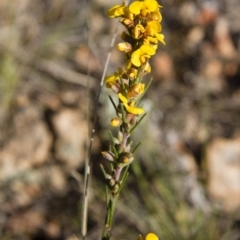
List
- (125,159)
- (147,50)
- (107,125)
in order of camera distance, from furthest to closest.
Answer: (107,125)
(125,159)
(147,50)

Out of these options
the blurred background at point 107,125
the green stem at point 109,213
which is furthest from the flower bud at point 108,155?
the blurred background at point 107,125

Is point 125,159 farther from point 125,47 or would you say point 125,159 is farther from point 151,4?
point 151,4

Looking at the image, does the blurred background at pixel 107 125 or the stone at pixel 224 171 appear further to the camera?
the stone at pixel 224 171

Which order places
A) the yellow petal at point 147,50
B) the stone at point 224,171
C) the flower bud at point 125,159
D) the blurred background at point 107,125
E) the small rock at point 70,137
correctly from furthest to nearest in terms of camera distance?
the small rock at point 70,137 < the stone at point 224,171 < the blurred background at point 107,125 < the flower bud at point 125,159 < the yellow petal at point 147,50

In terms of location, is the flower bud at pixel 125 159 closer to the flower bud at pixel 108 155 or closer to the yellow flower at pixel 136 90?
the flower bud at pixel 108 155

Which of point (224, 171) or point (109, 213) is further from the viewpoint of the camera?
point (224, 171)

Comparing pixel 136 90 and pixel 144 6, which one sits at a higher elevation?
pixel 144 6

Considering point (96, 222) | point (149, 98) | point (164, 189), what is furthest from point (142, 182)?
point (149, 98)

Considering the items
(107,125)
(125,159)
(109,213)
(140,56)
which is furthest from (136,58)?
(107,125)
